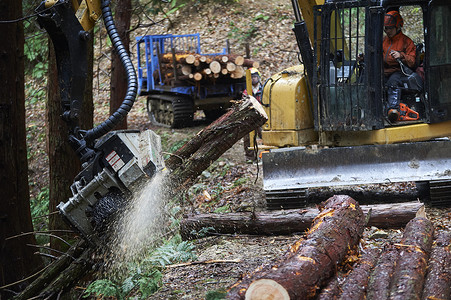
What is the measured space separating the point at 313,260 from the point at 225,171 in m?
6.32

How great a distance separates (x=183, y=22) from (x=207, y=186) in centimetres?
1281

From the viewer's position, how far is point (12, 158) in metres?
5.32

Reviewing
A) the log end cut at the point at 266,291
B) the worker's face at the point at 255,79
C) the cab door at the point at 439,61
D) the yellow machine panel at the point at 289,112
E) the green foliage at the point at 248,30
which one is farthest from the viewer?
the green foliage at the point at 248,30

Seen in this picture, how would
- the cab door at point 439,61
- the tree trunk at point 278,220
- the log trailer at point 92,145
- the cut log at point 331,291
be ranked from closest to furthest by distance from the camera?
the cut log at point 331,291 → the log trailer at point 92,145 → the tree trunk at point 278,220 → the cab door at point 439,61

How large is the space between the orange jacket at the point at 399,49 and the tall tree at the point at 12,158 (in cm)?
415

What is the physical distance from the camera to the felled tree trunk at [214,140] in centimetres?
552

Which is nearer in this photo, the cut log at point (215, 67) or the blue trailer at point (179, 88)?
the cut log at point (215, 67)

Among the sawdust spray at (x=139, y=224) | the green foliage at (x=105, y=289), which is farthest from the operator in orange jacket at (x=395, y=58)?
the green foliage at (x=105, y=289)

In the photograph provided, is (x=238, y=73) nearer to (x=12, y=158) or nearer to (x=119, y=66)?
(x=119, y=66)

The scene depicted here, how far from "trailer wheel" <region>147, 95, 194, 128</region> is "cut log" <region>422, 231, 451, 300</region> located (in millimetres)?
9950

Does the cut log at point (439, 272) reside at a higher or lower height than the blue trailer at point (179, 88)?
lower

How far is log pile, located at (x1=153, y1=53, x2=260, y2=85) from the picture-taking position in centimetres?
1323

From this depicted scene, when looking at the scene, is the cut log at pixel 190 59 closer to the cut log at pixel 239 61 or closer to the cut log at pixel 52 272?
the cut log at pixel 239 61

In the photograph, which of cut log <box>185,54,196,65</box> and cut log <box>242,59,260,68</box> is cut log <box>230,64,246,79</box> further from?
cut log <box>185,54,196,65</box>
